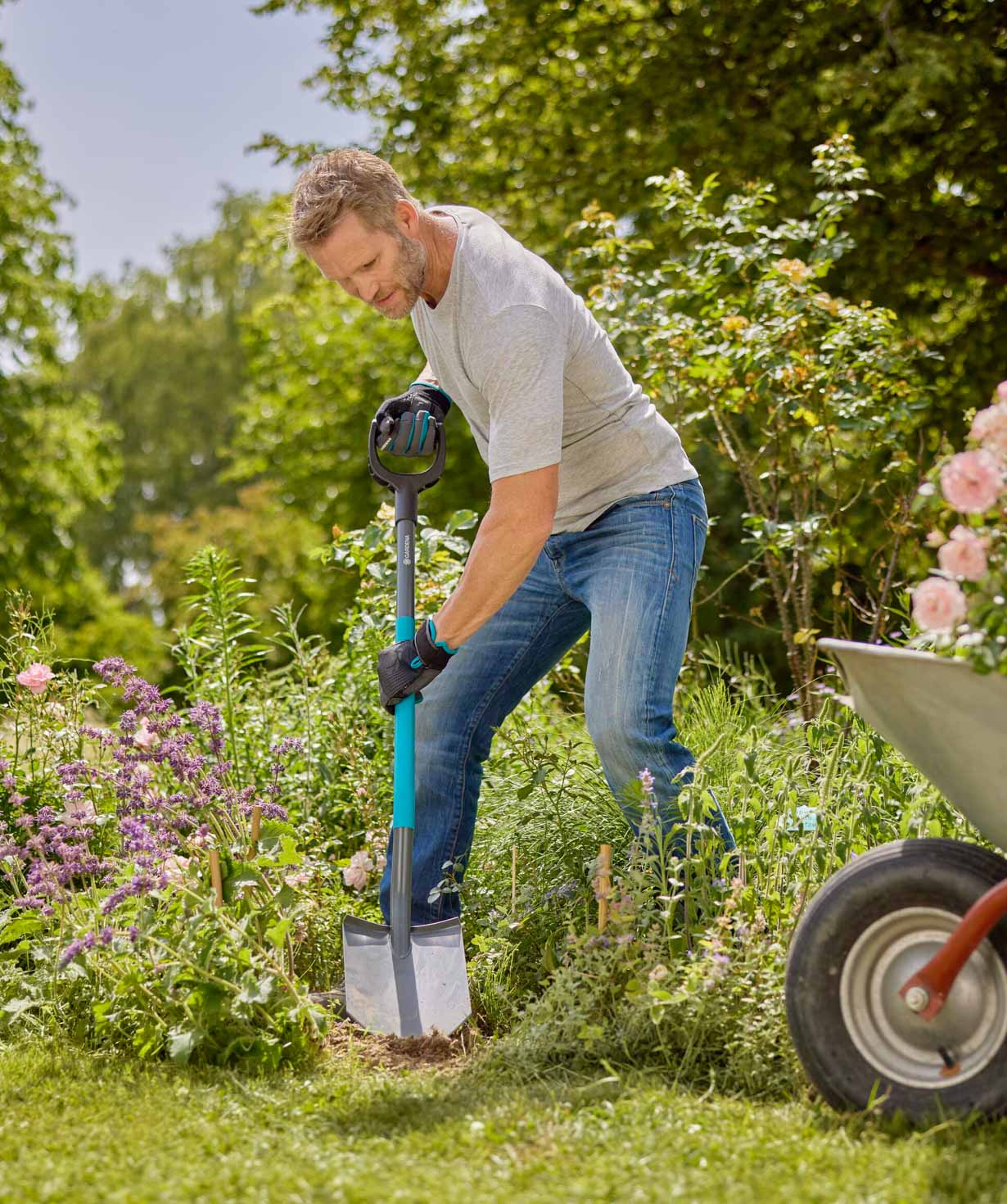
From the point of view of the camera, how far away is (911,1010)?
200cm

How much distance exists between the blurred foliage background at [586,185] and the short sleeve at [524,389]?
4.64ft

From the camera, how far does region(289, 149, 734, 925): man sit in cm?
240

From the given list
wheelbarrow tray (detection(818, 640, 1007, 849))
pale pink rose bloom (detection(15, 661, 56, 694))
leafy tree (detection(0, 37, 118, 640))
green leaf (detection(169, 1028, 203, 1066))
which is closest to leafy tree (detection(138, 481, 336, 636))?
leafy tree (detection(0, 37, 118, 640))

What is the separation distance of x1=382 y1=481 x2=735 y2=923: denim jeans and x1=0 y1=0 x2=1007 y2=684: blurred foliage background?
1063mm

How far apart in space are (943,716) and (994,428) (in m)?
0.45

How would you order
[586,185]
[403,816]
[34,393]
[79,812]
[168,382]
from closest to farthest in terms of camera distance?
[403,816] → [79,812] → [586,185] → [34,393] → [168,382]

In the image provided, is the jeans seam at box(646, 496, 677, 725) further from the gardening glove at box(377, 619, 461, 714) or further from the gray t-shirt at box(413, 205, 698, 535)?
the gardening glove at box(377, 619, 461, 714)

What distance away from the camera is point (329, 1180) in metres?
1.88

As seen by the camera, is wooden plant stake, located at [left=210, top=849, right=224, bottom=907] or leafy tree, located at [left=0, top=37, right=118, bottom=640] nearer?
wooden plant stake, located at [left=210, top=849, right=224, bottom=907]

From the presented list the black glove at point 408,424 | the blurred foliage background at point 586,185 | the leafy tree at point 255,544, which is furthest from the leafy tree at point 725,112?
the leafy tree at point 255,544

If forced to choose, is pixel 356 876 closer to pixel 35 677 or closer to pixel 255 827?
pixel 255 827

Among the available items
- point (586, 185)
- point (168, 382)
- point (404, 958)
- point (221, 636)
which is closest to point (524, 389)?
point (404, 958)

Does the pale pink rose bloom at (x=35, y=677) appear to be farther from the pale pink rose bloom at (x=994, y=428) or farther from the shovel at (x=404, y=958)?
the pale pink rose bloom at (x=994, y=428)

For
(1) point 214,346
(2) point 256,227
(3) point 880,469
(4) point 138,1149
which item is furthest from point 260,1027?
(1) point 214,346
